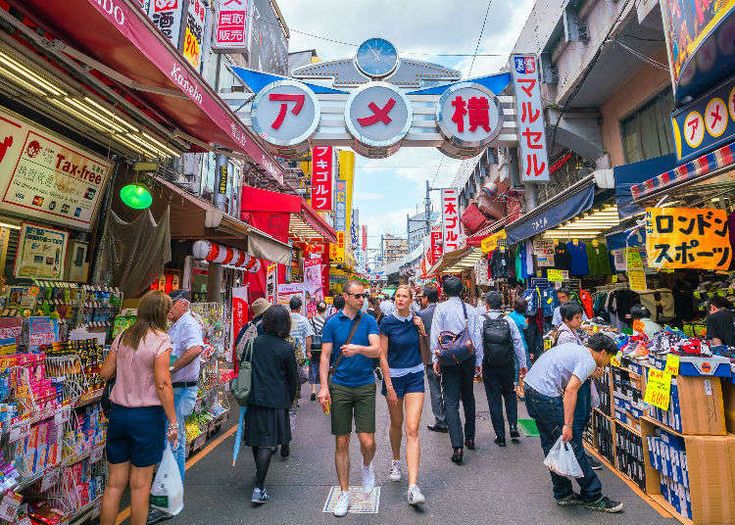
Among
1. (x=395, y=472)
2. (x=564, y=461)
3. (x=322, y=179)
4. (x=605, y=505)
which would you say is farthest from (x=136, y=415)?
(x=322, y=179)

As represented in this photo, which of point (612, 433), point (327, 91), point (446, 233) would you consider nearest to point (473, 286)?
point (446, 233)

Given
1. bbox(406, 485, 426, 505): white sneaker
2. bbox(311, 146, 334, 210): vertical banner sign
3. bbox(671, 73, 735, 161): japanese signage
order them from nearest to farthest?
bbox(406, 485, 426, 505): white sneaker
bbox(671, 73, 735, 161): japanese signage
bbox(311, 146, 334, 210): vertical banner sign

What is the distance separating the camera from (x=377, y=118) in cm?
1049

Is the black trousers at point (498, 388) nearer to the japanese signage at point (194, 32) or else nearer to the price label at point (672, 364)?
the price label at point (672, 364)

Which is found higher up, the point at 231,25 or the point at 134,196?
the point at 231,25

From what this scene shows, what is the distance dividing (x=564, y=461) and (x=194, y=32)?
10127mm

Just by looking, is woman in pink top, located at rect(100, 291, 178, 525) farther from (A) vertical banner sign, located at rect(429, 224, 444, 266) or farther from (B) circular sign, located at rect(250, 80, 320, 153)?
(A) vertical banner sign, located at rect(429, 224, 444, 266)

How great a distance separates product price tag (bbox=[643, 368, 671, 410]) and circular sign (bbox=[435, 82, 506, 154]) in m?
7.58

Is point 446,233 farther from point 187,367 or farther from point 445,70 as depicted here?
point 187,367

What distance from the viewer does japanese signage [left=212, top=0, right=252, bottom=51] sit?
33.2 ft

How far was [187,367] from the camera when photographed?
4.41m

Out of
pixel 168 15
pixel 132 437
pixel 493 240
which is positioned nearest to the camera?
pixel 132 437

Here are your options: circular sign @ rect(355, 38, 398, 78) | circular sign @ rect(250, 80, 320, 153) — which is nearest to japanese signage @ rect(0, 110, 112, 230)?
circular sign @ rect(250, 80, 320, 153)

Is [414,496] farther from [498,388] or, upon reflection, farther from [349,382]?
[498,388]
